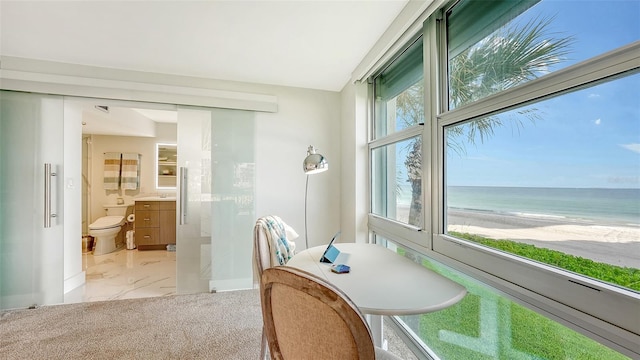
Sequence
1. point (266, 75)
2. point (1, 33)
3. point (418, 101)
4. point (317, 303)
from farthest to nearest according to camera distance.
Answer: point (266, 75) < point (1, 33) < point (418, 101) < point (317, 303)

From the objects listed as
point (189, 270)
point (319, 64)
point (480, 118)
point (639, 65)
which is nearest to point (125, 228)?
point (189, 270)

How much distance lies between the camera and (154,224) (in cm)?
433

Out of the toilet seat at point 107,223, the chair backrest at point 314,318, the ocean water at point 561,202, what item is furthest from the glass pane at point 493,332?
the toilet seat at point 107,223

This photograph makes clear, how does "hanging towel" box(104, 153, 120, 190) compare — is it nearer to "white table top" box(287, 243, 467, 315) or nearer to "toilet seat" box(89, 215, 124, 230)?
"toilet seat" box(89, 215, 124, 230)

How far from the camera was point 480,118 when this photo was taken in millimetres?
1300

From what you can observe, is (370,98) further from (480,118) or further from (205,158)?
(205,158)

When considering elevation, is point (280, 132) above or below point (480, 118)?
above

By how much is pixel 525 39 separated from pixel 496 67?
0.51 feet

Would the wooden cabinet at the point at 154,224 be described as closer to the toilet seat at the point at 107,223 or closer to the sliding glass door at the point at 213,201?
the toilet seat at the point at 107,223

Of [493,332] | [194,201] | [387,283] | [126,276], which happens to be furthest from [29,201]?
[493,332]

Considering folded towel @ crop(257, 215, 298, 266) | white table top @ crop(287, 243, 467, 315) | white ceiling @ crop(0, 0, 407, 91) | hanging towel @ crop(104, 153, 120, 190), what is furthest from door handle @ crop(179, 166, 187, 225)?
hanging towel @ crop(104, 153, 120, 190)

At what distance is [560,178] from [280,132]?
8.44ft

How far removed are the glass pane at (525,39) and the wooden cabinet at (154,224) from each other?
462 centimetres

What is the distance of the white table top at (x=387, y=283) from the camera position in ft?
3.33
